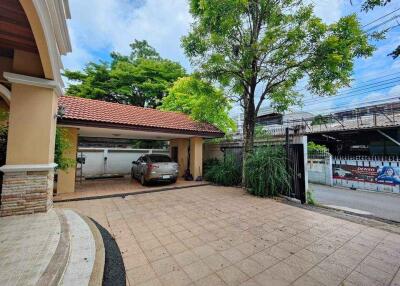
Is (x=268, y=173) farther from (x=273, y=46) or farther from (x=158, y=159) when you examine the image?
(x=158, y=159)

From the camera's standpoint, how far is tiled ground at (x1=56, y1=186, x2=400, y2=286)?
2359 mm

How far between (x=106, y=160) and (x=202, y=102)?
7574 mm

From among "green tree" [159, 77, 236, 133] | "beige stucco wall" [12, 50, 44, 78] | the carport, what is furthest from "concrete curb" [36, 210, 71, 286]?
"green tree" [159, 77, 236, 133]

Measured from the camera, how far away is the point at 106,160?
478 inches

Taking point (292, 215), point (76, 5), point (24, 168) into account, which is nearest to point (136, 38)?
point (76, 5)

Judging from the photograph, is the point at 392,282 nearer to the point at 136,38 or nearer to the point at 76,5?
the point at 76,5

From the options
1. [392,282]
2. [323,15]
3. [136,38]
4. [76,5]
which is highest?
[136,38]

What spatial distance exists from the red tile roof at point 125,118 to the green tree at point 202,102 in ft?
2.77

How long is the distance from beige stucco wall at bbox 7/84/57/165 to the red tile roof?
72.4 inches

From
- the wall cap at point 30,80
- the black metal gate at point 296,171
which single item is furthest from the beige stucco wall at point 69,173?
the black metal gate at point 296,171

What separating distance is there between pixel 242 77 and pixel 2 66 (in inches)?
278

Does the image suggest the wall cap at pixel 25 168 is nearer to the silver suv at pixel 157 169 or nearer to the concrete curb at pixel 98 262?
the concrete curb at pixel 98 262

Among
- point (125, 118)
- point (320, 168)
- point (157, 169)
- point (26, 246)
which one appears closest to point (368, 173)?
point (320, 168)

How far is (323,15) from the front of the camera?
20.5ft
